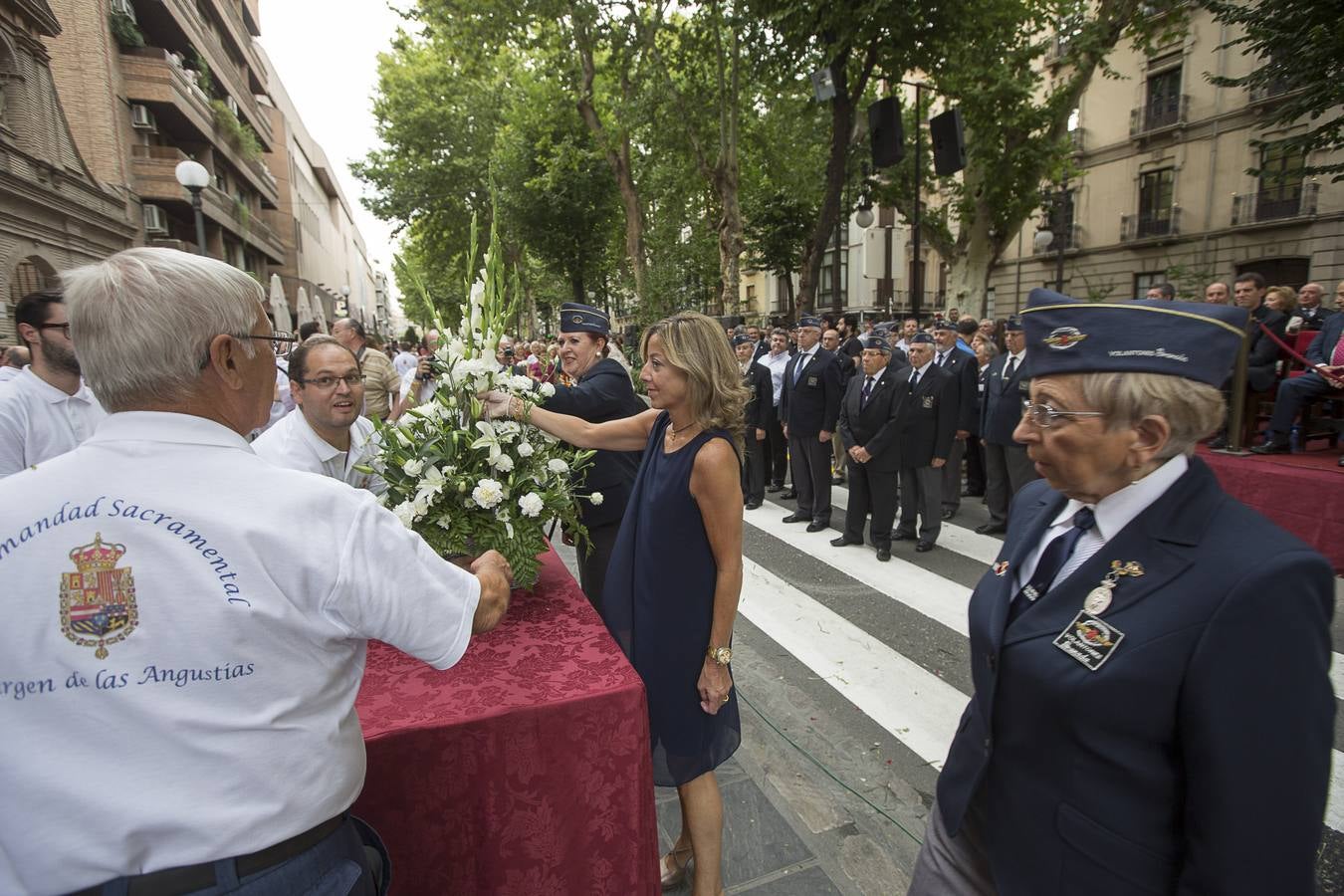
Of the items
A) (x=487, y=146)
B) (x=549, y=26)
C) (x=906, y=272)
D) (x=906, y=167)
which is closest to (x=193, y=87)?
(x=487, y=146)

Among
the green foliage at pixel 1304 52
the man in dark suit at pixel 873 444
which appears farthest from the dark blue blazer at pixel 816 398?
the green foliage at pixel 1304 52

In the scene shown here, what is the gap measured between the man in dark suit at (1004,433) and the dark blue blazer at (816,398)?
1.56 metres

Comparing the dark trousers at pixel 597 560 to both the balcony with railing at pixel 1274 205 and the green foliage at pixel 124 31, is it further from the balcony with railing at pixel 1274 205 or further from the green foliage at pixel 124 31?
the balcony with railing at pixel 1274 205

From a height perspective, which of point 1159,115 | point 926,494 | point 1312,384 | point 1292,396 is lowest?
point 926,494

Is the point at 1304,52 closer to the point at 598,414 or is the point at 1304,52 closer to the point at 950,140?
the point at 950,140

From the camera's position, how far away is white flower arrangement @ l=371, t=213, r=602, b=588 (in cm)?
228

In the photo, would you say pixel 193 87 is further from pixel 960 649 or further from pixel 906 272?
pixel 906 272

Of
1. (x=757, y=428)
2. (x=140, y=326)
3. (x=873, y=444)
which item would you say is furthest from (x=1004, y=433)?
(x=140, y=326)

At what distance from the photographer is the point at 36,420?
11.2 feet

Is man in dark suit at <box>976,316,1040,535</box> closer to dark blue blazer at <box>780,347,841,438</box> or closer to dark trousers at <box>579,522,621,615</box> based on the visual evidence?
dark blue blazer at <box>780,347,841,438</box>

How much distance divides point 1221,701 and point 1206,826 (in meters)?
0.23

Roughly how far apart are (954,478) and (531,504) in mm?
6678

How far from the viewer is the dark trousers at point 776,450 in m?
8.91

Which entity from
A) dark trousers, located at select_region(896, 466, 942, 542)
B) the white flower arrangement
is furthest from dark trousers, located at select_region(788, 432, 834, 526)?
the white flower arrangement
